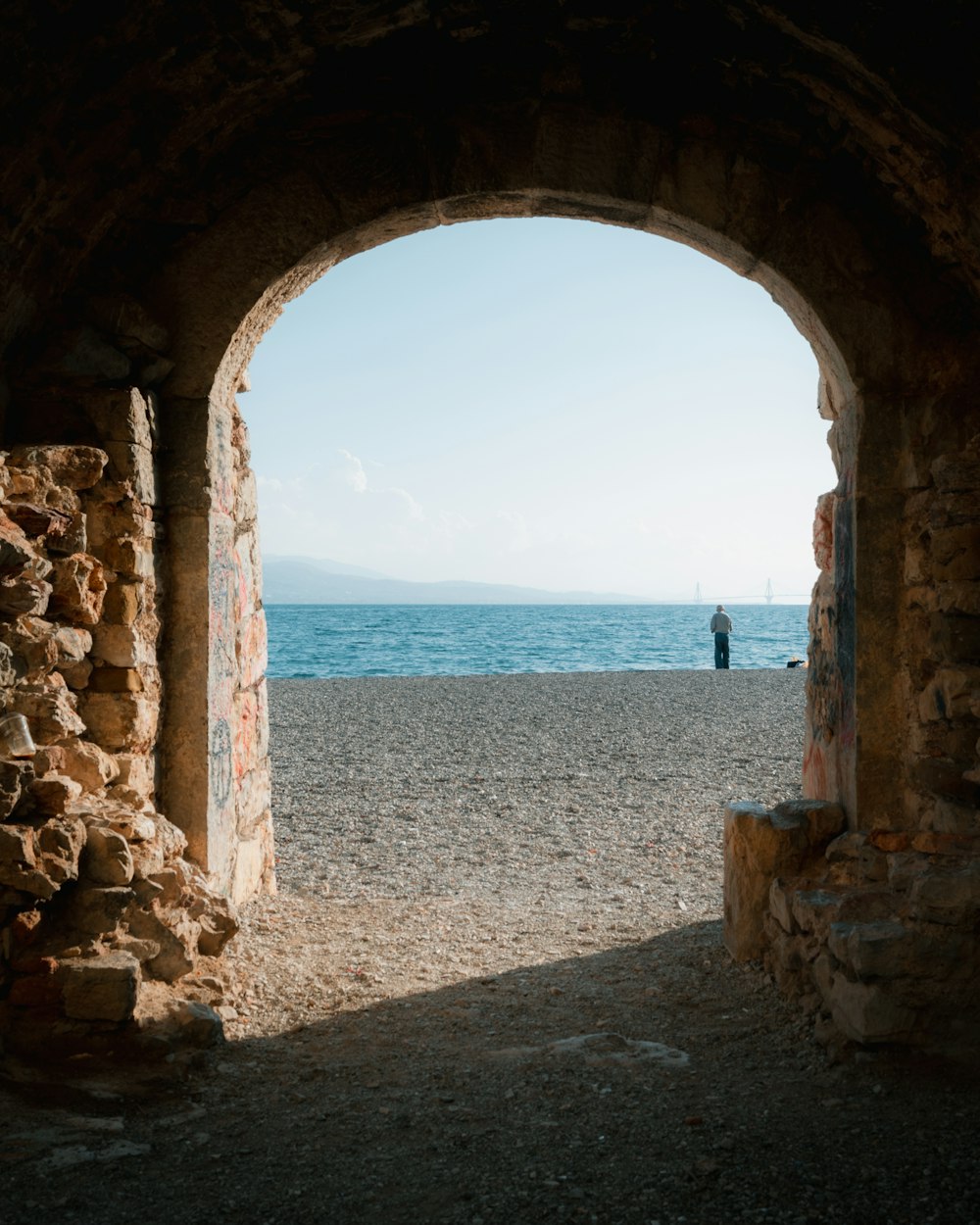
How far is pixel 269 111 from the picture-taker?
4516mm

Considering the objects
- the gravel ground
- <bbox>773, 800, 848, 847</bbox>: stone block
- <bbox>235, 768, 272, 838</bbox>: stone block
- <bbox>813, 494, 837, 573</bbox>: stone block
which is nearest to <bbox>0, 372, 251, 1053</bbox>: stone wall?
the gravel ground

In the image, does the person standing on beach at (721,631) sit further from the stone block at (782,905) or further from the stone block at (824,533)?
the stone block at (782,905)

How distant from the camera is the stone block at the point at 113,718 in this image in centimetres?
429

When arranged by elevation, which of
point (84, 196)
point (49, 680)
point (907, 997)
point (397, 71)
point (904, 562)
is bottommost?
point (907, 997)

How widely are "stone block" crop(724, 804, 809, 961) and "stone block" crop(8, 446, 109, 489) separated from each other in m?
3.25

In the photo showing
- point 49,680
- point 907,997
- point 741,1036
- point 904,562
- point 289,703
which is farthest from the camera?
point 289,703

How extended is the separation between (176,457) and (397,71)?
201 centimetres

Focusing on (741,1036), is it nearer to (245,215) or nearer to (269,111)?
(245,215)

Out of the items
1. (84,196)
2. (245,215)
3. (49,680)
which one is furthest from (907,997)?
(84,196)

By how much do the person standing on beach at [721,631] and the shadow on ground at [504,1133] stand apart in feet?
58.3

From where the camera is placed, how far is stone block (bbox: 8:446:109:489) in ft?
13.7

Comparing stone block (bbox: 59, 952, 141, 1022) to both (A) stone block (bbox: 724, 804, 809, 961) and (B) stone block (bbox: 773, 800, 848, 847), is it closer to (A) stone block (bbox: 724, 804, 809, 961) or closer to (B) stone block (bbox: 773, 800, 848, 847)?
(A) stone block (bbox: 724, 804, 809, 961)

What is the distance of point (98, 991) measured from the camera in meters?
3.45

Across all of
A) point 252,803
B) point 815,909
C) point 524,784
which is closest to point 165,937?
point 252,803
